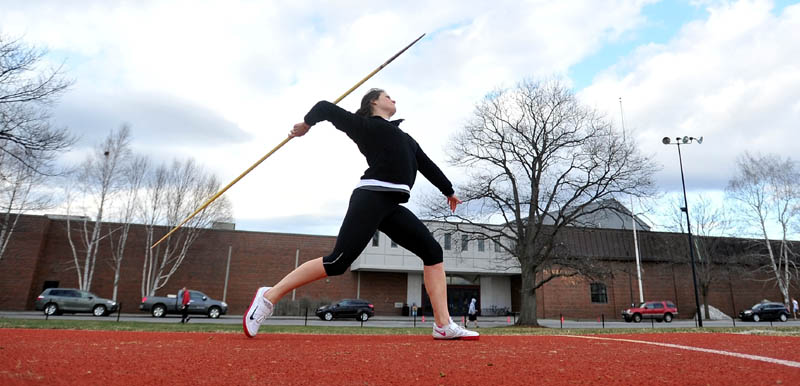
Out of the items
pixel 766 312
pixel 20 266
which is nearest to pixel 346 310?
pixel 20 266

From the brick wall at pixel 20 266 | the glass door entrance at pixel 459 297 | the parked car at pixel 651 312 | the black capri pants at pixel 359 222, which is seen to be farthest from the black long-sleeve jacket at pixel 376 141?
the brick wall at pixel 20 266

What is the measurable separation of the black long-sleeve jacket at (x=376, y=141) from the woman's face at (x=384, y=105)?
31cm

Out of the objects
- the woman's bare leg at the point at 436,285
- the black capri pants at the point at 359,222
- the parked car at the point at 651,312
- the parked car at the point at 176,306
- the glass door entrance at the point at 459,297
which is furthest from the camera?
the glass door entrance at the point at 459,297

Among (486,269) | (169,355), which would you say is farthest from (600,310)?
(169,355)

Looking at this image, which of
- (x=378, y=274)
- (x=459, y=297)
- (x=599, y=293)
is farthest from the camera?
Answer: (x=459, y=297)

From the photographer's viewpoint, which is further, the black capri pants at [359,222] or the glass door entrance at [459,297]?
the glass door entrance at [459,297]

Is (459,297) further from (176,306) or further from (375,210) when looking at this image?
(375,210)

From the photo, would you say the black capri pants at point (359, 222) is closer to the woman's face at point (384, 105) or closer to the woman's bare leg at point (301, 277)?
the woman's bare leg at point (301, 277)

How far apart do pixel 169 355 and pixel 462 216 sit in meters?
19.0

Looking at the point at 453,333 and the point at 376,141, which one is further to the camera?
the point at 453,333

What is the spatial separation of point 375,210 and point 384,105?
3.70ft

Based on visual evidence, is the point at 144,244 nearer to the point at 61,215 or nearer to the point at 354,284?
the point at 61,215

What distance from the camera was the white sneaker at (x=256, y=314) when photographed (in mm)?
3717

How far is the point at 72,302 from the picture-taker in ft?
76.4
